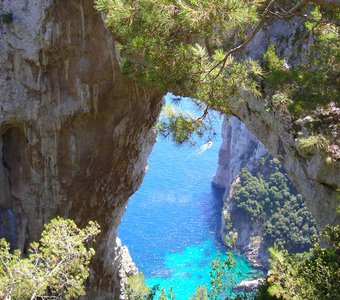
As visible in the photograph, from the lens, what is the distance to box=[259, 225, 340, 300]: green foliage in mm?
5000

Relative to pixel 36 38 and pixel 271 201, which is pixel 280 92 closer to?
pixel 36 38

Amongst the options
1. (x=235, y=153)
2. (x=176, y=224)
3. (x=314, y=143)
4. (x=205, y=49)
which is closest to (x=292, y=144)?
(x=314, y=143)

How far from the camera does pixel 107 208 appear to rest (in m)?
11.3

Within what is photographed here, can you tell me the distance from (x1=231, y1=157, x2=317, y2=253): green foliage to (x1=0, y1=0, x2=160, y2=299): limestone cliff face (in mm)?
20803

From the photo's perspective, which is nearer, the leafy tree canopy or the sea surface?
the leafy tree canopy

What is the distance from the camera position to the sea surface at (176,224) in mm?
27531

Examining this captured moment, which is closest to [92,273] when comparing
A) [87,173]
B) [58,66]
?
[87,173]

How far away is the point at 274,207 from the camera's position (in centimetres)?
3266

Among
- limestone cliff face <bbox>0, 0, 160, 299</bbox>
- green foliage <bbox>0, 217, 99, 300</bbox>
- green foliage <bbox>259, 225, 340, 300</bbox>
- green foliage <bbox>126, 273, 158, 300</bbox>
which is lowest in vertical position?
green foliage <bbox>259, 225, 340, 300</bbox>

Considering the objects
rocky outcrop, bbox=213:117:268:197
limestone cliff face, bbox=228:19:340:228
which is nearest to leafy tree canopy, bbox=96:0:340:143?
limestone cliff face, bbox=228:19:340:228

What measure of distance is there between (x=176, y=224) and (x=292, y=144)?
1044 inches

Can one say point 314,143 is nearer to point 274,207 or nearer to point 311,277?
point 311,277

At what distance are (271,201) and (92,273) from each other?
77.9ft

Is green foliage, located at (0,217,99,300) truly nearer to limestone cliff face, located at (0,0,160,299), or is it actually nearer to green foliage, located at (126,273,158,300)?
limestone cliff face, located at (0,0,160,299)
